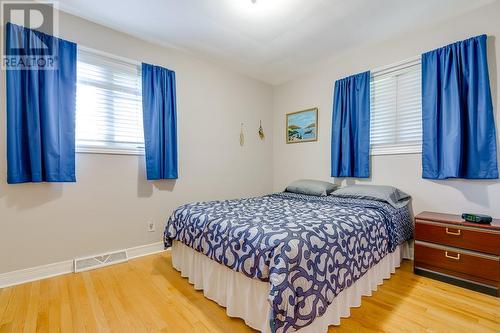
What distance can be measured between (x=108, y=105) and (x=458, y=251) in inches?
148

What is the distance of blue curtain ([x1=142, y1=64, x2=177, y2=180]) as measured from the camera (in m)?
2.82

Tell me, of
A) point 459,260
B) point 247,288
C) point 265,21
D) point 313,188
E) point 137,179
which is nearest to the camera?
point 247,288

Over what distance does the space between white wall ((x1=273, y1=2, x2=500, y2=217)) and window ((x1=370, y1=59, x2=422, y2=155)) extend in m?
0.12

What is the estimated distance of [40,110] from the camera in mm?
2191

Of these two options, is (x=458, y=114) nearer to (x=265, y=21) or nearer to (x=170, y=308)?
(x=265, y=21)

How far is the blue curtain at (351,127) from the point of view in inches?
120

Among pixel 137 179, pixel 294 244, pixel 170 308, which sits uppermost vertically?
pixel 137 179

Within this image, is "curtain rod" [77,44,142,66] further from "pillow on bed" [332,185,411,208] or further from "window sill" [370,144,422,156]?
"window sill" [370,144,422,156]

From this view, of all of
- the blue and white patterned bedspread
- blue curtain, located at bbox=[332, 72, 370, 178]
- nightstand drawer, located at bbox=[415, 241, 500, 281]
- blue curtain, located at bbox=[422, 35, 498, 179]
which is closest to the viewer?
the blue and white patterned bedspread

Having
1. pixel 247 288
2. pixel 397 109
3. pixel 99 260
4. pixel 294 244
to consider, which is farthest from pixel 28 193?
pixel 397 109

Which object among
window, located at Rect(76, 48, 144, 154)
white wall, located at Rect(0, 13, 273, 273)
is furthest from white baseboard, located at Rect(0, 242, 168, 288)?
window, located at Rect(76, 48, 144, 154)

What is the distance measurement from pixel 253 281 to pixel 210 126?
244 cm

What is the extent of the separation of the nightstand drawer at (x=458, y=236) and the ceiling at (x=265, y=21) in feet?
6.90

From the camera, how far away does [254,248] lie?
4.74 ft
